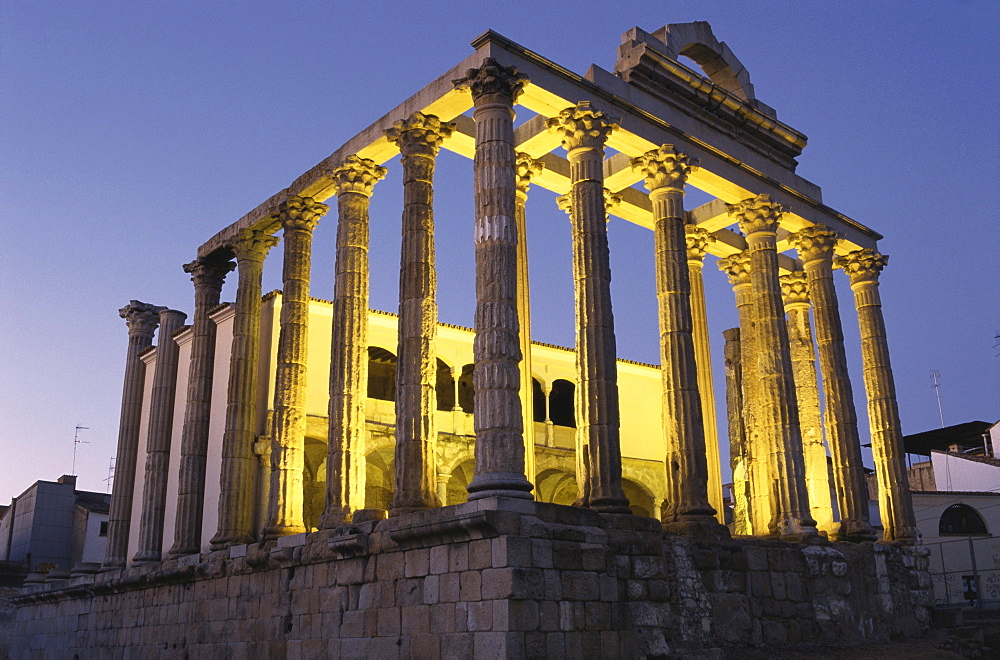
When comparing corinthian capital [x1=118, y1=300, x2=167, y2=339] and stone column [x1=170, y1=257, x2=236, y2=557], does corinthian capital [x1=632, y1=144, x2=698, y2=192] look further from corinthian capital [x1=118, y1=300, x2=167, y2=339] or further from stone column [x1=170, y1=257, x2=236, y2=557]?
corinthian capital [x1=118, y1=300, x2=167, y2=339]

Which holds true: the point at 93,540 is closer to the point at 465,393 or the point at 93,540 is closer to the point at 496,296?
the point at 465,393

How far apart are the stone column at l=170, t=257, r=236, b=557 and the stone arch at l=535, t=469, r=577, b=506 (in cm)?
1053

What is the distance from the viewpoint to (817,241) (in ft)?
74.3

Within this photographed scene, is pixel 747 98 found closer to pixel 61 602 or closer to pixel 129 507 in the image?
pixel 129 507

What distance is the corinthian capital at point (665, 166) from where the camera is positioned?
19266 mm

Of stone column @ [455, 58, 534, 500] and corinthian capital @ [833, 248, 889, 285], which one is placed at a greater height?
corinthian capital @ [833, 248, 889, 285]

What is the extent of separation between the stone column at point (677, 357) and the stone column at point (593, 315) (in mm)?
1787

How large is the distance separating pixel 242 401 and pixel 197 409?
6.66 feet

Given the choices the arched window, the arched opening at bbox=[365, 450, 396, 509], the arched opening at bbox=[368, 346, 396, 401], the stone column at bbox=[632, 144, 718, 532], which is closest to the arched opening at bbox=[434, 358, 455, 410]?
the arched opening at bbox=[368, 346, 396, 401]

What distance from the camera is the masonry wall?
1325cm

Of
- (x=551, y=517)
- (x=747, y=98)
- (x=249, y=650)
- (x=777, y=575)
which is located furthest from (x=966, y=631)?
(x=249, y=650)

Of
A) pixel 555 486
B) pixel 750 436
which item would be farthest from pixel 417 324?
pixel 555 486

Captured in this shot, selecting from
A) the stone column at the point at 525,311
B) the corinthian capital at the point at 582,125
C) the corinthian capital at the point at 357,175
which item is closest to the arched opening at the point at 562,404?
the stone column at the point at 525,311

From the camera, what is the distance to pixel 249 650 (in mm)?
17828
